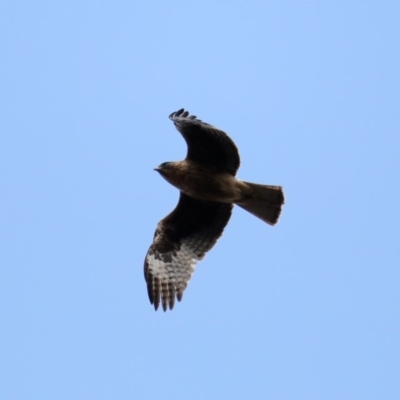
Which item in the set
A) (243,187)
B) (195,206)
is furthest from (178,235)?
(243,187)

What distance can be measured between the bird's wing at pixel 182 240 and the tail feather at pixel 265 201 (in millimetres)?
623

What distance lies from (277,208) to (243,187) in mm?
521

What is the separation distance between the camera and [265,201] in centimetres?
1120

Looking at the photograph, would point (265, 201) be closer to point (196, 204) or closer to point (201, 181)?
point (201, 181)

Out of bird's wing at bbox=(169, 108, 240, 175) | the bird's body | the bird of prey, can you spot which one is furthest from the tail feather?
bird's wing at bbox=(169, 108, 240, 175)

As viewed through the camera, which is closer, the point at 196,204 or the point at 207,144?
the point at 207,144

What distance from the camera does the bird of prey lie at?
1108 cm

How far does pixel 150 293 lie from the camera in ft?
37.7

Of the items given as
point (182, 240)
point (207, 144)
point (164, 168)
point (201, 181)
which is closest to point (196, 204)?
point (182, 240)

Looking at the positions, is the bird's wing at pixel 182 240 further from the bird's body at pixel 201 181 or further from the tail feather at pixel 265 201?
the tail feather at pixel 265 201

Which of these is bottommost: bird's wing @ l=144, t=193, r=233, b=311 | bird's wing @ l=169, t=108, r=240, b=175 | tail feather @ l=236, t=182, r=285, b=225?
bird's wing @ l=144, t=193, r=233, b=311

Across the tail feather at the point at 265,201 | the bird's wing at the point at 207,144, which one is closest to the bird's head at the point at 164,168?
the bird's wing at the point at 207,144

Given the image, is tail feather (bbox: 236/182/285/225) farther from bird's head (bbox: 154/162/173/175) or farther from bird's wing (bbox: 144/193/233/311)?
bird's head (bbox: 154/162/173/175)

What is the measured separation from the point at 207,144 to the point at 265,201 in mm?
1027
